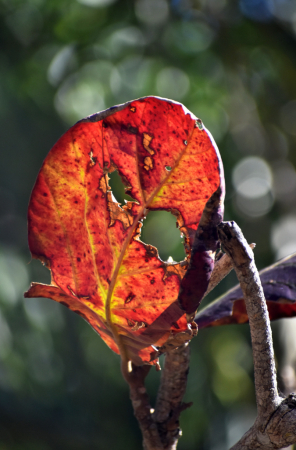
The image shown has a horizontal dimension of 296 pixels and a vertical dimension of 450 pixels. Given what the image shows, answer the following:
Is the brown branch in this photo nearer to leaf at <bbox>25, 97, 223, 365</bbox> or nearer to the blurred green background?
leaf at <bbox>25, 97, 223, 365</bbox>

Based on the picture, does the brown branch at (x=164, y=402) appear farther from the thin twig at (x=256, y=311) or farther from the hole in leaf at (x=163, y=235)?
the hole in leaf at (x=163, y=235)

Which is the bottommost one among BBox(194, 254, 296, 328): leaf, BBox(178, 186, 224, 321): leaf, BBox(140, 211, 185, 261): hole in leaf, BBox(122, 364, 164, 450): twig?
BBox(122, 364, 164, 450): twig

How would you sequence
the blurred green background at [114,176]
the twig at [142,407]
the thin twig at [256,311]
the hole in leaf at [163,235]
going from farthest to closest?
the hole in leaf at [163,235]
the blurred green background at [114,176]
the twig at [142,407]
the thin twig at [256,311]

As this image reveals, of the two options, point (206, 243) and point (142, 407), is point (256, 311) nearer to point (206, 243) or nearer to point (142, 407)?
point (206, 243)

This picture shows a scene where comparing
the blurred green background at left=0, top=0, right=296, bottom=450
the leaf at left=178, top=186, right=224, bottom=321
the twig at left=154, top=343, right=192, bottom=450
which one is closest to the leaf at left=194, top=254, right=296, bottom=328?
the twig at left=154, top=343, right=192, bottom=450

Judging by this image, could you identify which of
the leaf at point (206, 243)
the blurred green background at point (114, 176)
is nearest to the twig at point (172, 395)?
the leaf at point (206, 243)

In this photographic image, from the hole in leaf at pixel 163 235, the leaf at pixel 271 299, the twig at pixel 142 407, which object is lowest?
the twig at pixel 142 407
